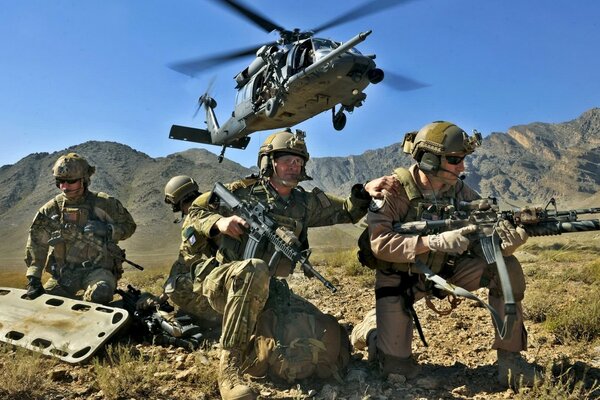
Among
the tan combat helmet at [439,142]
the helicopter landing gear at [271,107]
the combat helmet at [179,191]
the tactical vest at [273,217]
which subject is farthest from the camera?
the helicopter landing gear at [271,107]

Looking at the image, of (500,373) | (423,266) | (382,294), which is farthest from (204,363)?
(500,373)

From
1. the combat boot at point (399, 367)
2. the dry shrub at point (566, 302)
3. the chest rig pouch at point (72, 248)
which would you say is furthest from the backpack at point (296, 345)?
the chest rig pouch at point (72, 248)

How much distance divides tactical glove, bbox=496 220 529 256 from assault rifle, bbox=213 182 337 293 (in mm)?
1346

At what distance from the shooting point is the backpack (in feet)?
12.0

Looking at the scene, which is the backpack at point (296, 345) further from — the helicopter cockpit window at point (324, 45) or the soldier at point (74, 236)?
the helicopter cockpit window at point (324, 45)

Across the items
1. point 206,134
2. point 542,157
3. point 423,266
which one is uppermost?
point 542,157

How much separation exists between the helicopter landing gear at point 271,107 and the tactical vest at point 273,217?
327 inches

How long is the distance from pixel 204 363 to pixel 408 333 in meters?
1.78

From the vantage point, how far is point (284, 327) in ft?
12.8

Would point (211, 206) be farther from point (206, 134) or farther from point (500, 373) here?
point (206, 134)

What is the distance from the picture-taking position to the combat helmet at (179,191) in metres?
6.17

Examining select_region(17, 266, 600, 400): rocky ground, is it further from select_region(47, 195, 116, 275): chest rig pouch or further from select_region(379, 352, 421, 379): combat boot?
select_region(47, 195, 116, 275): chest rig pouch

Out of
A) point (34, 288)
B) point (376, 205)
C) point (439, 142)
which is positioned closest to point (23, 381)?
point (34, 288)

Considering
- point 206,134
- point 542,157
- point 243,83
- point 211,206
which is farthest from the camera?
point 542,157
